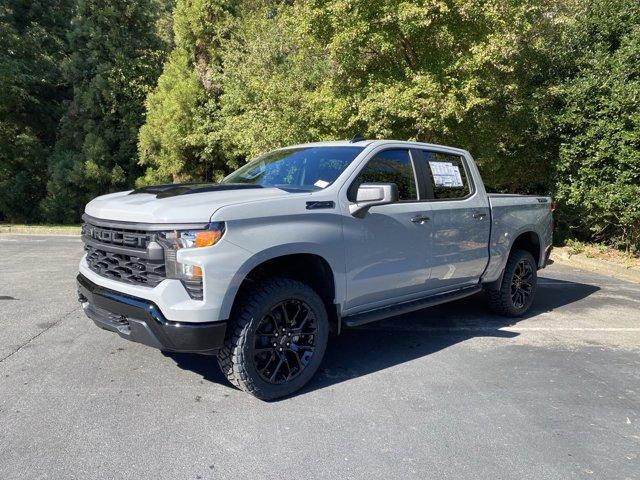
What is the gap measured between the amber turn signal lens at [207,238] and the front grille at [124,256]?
0.28 m

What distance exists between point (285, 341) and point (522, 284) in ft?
11.7

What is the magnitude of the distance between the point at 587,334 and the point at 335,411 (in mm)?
3388

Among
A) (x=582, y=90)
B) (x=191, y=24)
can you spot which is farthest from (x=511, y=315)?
(x=191, y=24)

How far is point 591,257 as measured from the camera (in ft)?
32.7

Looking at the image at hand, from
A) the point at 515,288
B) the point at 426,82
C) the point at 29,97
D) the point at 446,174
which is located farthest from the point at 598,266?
the point at 29,97

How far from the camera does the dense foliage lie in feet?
29.0

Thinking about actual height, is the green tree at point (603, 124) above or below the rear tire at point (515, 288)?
above

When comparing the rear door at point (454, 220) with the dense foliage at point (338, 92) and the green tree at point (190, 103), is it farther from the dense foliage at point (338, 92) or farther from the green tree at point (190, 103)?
the green tree at point (190, 103)

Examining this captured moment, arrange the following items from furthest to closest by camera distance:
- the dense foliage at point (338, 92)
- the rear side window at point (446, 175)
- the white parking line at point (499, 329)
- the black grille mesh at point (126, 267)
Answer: the dense foliage at point (338, 92) → the white parking line at point (499, 329) → the rear side window at point (446, 175) → the black grille mesh at point (126, 267)

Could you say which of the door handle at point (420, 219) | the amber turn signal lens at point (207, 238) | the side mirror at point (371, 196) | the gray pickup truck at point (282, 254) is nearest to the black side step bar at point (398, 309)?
the gray pickup truck at point (282, 254)

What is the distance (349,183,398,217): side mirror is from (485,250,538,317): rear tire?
101 inches

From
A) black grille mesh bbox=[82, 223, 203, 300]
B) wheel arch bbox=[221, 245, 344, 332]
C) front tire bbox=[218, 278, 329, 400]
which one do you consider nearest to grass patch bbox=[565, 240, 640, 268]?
wheel arch bbox=[221, 245, 344, 332]

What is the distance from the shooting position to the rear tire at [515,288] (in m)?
5.67

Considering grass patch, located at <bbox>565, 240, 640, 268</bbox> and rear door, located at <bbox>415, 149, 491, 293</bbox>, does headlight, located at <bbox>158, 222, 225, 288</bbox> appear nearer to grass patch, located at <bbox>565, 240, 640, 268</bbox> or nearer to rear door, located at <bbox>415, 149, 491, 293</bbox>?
rear door, located at <bbox>415, 149, 491, 293</bbox>
